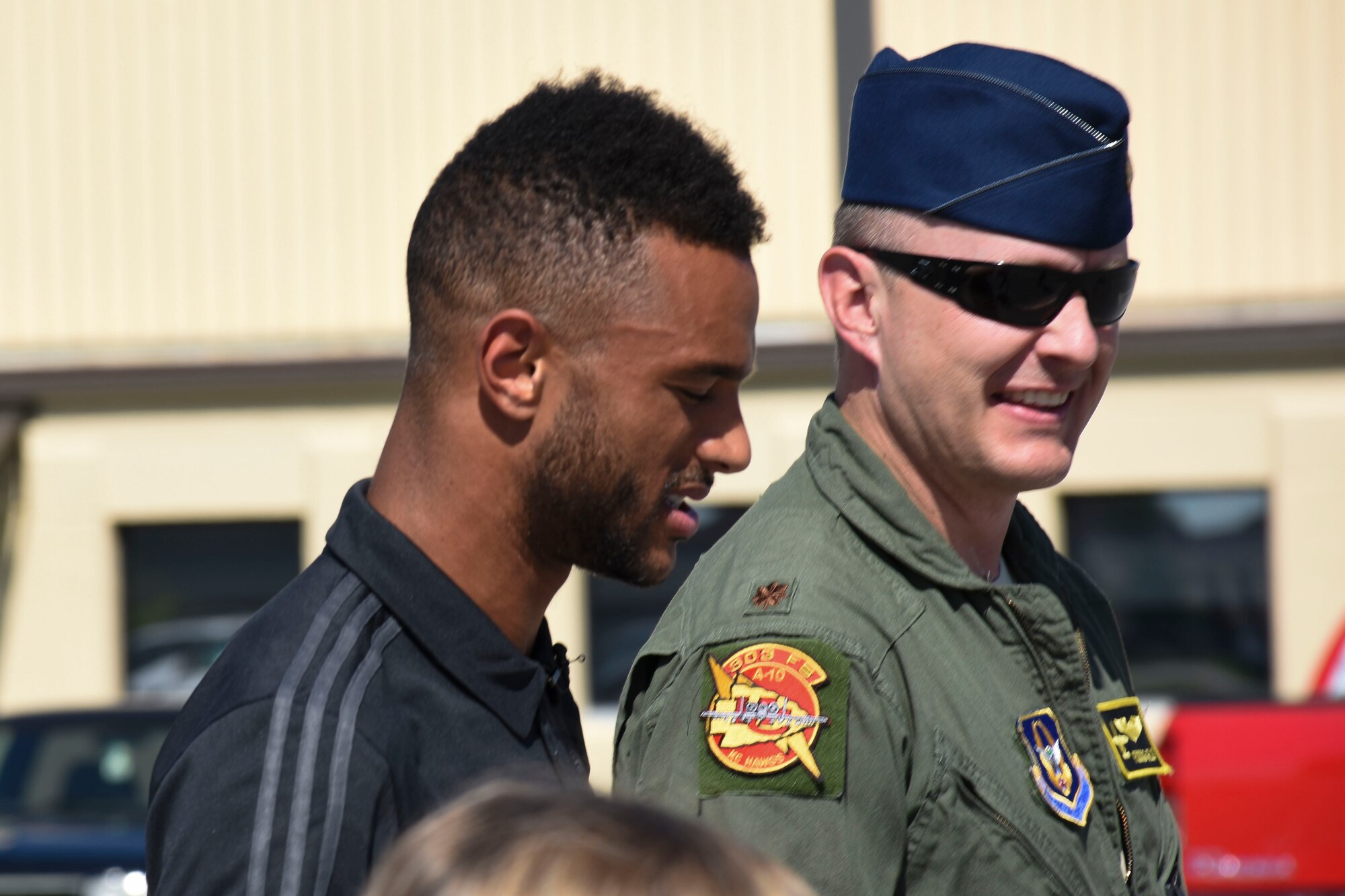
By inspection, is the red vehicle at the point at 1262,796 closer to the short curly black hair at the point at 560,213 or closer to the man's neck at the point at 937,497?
the man's neck at the point at 937,497

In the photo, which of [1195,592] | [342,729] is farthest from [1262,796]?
[342,729]

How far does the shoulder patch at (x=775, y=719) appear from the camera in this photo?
67.5 inches

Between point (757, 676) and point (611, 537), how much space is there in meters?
0.22

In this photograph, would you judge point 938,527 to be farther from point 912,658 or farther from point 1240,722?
point 1240,722

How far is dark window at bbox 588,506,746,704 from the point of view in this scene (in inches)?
382

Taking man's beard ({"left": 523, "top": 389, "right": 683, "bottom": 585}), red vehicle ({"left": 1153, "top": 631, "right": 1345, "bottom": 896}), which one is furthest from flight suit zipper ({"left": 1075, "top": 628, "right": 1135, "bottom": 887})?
red vehicle ({"left": 1153, "top": 631, "right": 1345, "bottom": 896})

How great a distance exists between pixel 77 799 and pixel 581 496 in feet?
18.0

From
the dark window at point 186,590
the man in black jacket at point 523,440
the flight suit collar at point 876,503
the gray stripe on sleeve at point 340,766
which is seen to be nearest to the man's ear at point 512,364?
the man in black jacket at point 523,440

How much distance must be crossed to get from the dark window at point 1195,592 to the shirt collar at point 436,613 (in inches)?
315

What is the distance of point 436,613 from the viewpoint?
1.64 m

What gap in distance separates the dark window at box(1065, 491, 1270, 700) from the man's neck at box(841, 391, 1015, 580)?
7433mm

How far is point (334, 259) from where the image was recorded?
977cm

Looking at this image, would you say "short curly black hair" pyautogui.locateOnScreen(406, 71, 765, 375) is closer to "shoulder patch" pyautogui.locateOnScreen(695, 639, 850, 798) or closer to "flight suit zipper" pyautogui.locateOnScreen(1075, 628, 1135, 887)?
"shoulder patch" pyautogui.locateOnScreen(695, 639, 850, 798)

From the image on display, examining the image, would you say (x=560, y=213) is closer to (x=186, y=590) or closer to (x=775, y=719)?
(x=775, y=719)
